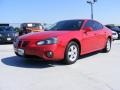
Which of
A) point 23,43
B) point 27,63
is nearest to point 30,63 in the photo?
point 27,63

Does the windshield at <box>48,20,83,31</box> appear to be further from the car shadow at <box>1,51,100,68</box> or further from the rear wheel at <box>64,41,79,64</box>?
the car shadow at <box>1,51,100,68</box>

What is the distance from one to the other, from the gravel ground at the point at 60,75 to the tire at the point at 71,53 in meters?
0.17

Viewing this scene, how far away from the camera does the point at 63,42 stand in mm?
7988

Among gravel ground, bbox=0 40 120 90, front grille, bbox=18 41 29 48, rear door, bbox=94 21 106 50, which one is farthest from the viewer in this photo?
rear door, bbox=94 21 106 50

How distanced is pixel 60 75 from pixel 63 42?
4.47 ft

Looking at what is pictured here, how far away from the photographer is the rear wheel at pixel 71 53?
8172mm

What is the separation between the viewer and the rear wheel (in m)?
8.17

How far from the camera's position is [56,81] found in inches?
247

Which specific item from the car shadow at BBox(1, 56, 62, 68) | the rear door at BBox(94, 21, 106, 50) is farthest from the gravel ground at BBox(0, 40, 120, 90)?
the rear door at BBox(94, 21, 106, 50)

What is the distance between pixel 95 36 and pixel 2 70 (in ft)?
11.6

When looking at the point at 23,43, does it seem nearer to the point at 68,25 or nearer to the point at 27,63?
the point at 27,63

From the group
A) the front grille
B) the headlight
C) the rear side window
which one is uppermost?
the rear side window

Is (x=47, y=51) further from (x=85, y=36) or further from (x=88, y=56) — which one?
(x=88, y=56)

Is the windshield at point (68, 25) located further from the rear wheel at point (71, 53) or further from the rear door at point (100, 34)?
the rear door at point (100, 34)
